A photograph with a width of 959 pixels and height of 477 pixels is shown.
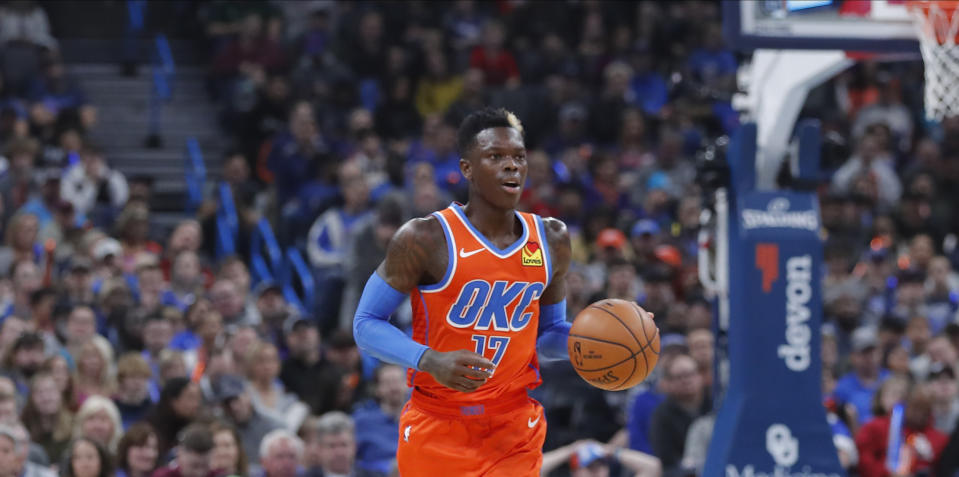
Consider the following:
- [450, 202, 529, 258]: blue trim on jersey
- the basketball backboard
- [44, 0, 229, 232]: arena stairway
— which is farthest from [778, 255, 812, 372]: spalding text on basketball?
[44, 0, 229, 232]: arena stairway

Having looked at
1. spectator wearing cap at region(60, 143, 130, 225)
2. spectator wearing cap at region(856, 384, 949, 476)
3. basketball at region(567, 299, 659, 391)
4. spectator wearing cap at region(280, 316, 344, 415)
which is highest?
basketball at region(567, 299, 659, 391)

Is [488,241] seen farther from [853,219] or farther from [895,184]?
[895,184]

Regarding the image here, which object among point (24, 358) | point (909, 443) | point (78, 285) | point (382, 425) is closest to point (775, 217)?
point (909, 443)

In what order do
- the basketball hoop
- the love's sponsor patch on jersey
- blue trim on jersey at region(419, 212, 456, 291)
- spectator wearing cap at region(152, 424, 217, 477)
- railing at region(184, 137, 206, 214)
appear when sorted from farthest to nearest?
railing at region(184, 137, 206, 214)
spectator wearing cap at region(152, 424, 217, 477)
the basketball hoop
the love's sponsor patch on jersey
blue trim on jersey at region(419, 212, 456, 291)

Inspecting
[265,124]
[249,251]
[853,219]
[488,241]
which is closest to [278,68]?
[265,124]

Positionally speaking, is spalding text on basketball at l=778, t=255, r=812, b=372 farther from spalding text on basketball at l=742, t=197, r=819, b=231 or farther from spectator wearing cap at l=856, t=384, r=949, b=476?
spectator wearing cap at l=856, t=384, r=949, b=476

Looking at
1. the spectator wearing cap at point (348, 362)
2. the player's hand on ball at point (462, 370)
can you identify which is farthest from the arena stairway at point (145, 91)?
the player's hand on ball at point (462, 370)

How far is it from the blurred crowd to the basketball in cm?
323

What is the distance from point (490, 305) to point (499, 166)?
0.53 meters

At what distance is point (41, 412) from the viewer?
8.52 metres

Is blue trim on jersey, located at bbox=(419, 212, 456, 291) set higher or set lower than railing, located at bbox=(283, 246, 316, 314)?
higher

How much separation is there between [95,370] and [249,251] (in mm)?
3854

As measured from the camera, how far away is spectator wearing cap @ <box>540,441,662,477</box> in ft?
27.6

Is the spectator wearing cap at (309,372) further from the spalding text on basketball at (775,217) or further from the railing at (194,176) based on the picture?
the railing at (194,176)
